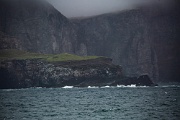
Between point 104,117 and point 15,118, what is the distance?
1711 centimetres

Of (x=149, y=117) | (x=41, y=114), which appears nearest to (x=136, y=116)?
(x=149, y=117)

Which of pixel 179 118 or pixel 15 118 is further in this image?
pixel 15 118

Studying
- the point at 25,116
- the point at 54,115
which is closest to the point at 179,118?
the point at 54,115

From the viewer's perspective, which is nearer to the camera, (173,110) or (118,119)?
(118,119)

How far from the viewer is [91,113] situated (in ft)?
261

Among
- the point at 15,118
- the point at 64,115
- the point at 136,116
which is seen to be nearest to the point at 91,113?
the point at 64,115

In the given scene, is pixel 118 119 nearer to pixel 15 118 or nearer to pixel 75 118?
pixel 75 118

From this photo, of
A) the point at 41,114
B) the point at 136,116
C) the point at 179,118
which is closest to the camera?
the point at 179,118

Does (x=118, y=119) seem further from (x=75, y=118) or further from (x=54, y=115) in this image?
(x=54, y=115)

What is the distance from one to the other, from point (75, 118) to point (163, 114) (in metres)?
17.4

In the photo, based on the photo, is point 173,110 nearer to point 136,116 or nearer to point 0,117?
point 136,116

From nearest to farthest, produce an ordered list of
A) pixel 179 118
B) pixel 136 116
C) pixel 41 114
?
pixel 179 118 < pixel 136 116 < pixel 41 114

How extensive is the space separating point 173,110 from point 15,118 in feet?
108

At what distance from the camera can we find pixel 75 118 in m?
71.6
